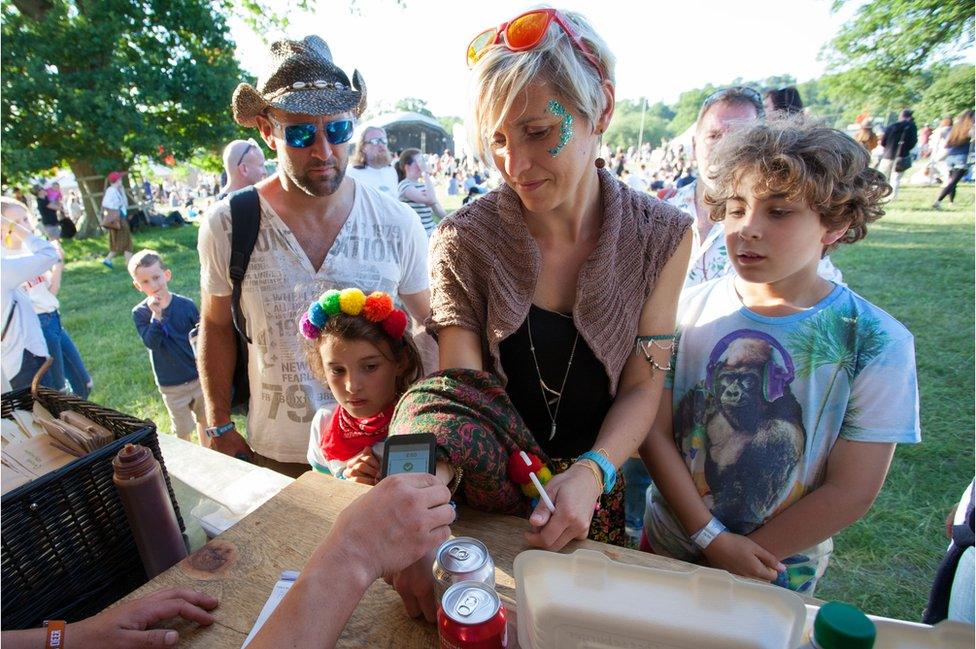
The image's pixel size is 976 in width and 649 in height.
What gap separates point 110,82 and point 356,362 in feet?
48.5

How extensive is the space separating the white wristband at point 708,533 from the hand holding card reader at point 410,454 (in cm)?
92

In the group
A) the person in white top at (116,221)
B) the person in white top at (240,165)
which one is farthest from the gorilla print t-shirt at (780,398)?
the person in white top at (116,221)

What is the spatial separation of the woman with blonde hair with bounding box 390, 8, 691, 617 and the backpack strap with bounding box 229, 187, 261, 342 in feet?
3.14

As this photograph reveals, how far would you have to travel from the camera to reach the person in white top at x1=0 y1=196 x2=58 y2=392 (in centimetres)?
338

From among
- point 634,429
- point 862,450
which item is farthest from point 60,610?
point 862,450

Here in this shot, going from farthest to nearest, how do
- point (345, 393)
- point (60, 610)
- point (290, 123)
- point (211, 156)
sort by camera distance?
point (211, 156)
point (290, 123)
point (345, 393)
point (60, 610)

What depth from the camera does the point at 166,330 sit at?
12.2ft

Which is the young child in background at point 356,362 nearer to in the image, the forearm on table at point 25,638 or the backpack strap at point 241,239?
the backpack strap at point 241,239

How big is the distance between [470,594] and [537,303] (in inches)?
32.4

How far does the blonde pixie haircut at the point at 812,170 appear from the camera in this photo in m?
1.42

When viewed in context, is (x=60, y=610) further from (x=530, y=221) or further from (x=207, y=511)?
(x=530, y=221)

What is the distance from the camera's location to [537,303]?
1487mm

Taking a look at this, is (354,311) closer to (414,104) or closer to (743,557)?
(743,557)

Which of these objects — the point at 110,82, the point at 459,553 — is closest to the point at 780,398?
the point at 459,553
